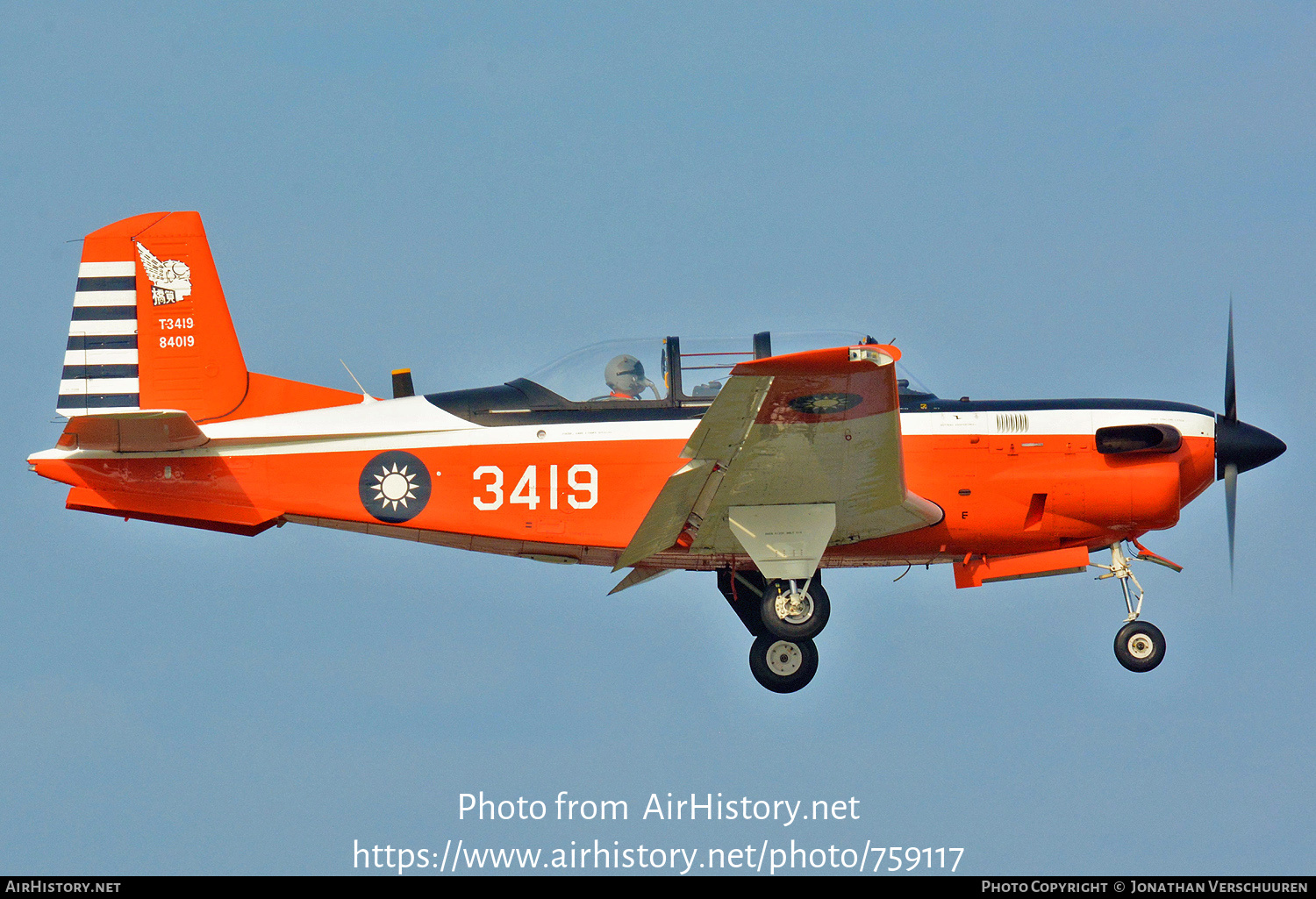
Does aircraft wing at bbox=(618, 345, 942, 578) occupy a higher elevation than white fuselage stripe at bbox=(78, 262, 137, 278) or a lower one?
lower

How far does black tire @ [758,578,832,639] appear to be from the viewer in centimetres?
1399

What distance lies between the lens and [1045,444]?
47.4 ft

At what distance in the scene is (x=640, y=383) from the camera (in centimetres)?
1442

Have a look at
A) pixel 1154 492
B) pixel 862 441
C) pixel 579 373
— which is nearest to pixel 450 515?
pixel 579 373

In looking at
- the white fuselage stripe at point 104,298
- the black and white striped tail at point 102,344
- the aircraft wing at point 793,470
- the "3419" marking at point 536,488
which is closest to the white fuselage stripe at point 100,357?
the black and white striped tail at point 102,344

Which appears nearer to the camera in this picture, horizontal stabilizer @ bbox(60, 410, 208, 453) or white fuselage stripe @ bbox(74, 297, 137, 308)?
horizontal stabilizer @ bbox(60, 410, 208, 453)

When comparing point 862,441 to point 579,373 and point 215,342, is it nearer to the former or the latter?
point 579,373

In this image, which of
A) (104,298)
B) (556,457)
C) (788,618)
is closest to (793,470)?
(788,618)

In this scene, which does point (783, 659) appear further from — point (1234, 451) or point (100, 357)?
point (100, 357)

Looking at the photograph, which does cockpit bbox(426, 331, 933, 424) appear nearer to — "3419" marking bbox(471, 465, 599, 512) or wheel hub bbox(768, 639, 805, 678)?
"3419" marking bbox(471, 465, 599, 512)

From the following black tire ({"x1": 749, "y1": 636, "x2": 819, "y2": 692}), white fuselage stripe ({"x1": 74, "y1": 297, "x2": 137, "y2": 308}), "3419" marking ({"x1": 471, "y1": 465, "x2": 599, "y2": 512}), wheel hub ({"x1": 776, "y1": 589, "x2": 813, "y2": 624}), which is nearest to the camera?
wheel hub ({"x1": 776, "y1": 589, "x2": 813, "y2": 624})

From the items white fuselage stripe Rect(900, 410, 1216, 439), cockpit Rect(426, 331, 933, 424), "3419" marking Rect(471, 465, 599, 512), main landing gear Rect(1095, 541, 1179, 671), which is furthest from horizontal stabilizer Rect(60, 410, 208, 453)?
main landing gear Rect(1095, 541, 1179, 671)

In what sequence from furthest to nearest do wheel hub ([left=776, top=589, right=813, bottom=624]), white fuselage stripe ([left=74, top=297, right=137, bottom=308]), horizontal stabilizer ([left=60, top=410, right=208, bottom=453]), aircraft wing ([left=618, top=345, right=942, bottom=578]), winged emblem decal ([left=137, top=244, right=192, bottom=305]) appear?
winged emblem decal ([left=137, top=244, right=192, bottom=305])
white fuselage stripe ([left=74, top=297, right=137, bottom=308])
wheel hub ([left=776, top=589, right=813, bottom=624])
horizontal stabilizer ([left=60, top=410, right=208, bottom=453])
aircraft wing ([left=618, top=345, right=942, bottom=578])
